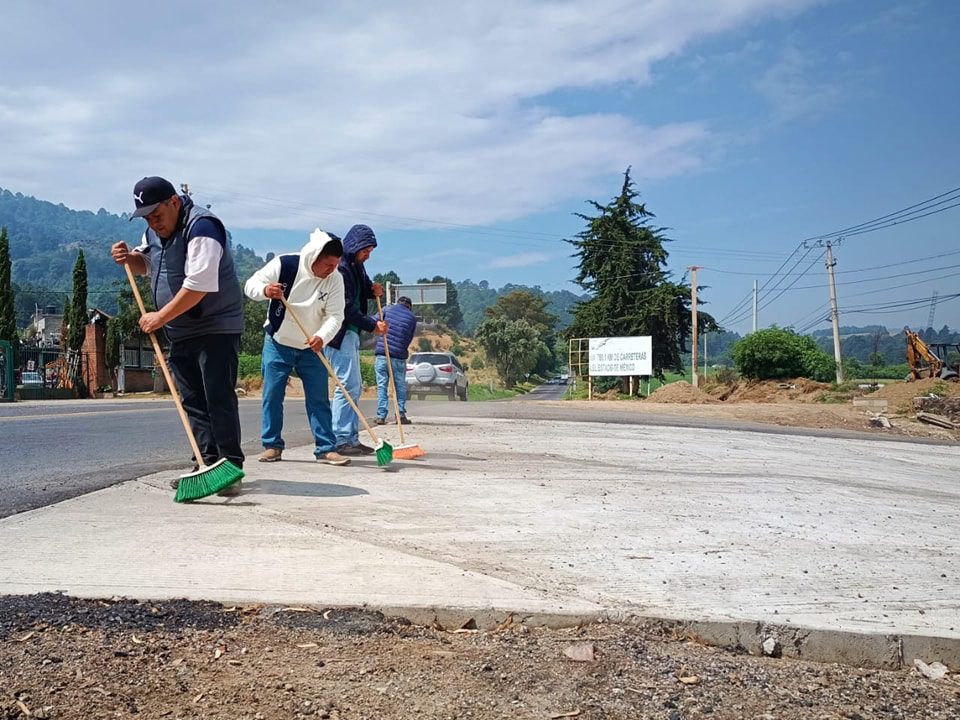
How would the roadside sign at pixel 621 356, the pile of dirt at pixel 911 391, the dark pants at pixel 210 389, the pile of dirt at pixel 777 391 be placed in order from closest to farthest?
the dark pants at pixel 210 389 → the pile of dirt at pixel 911 391 → the pile of dirt at pixel 777 391 → the roadside sign at pixel 621 356

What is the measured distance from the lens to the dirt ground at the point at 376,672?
2145 mm

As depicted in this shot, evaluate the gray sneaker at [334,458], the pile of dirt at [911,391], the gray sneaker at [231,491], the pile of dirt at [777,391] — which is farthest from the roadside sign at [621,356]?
the gray sneaker at [231,491]

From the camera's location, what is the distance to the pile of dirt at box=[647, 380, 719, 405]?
29.4 m

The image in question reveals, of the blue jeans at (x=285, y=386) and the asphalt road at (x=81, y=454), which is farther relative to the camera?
the blue jeans at (x=285, y=386)

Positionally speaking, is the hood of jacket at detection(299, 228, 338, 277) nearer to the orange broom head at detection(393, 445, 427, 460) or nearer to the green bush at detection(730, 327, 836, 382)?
the orange broom head at detection(393, 445, 427, 460)

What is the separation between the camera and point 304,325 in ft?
18.3

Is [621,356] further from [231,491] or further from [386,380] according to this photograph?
[231,491]

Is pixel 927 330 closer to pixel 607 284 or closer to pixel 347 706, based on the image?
pixel 607 284

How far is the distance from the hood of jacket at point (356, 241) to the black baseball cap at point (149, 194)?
7.46 feet

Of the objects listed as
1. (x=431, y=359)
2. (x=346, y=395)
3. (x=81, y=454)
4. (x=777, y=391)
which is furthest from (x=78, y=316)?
(x=346, y=395)

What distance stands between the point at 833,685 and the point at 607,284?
45.2 meters

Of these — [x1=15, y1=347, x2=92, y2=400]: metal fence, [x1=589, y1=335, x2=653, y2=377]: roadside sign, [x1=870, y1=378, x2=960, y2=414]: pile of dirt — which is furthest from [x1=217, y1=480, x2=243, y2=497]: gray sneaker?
[x1=15, y1=347, x2=92, y2=400]: metal fence

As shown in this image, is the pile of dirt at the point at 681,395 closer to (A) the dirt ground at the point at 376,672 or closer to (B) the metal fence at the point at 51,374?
(B) the metal fence at the point at 51,374

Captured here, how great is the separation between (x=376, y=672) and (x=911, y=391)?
27567 mm
